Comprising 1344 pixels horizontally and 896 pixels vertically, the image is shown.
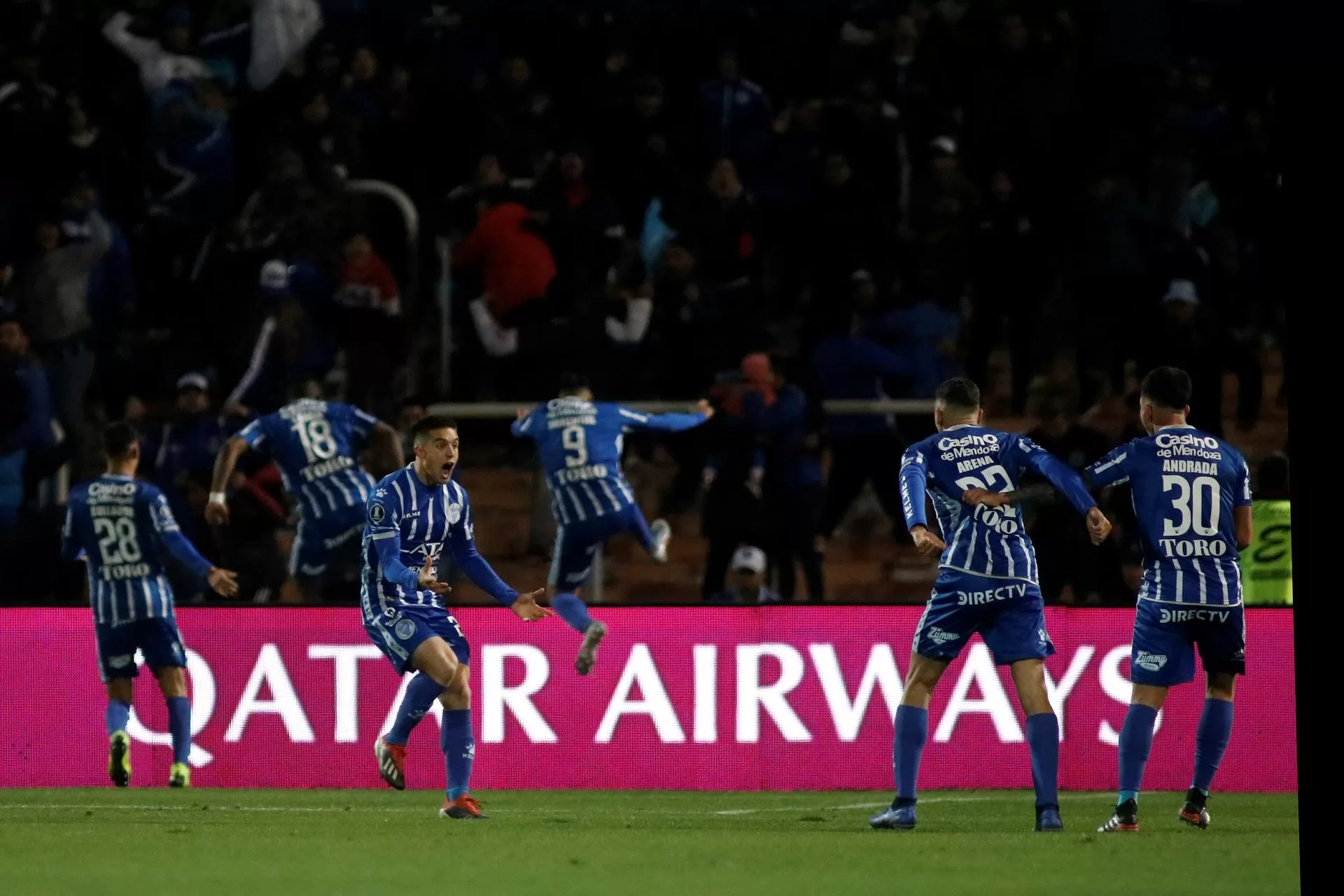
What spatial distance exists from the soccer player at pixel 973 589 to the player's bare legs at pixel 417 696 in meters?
2.01

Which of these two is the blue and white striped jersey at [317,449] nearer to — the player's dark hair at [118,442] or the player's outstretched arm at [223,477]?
the player's outstretched arm at [223,477]

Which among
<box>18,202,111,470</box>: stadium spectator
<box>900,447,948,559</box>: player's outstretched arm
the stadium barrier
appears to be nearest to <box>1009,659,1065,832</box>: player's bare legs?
<box>900,447,948,559</box>: player's outstretched arm

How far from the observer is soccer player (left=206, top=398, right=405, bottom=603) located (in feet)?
48.8

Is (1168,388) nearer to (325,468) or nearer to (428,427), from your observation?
(428,427)

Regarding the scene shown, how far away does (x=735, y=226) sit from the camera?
54.4 ft

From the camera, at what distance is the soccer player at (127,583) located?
1280cm

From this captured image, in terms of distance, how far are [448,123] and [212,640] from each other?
5.40 meters

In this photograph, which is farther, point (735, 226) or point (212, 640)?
point (735, 226)

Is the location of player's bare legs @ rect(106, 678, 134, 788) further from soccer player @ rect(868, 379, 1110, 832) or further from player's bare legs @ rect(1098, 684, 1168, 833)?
player's bare legs @ rect(1098, 684, 1168, 833)

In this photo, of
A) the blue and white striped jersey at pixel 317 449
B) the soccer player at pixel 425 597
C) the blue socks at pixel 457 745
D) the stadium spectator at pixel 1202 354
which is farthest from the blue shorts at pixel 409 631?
the stadium spectator at pixel 1202 354

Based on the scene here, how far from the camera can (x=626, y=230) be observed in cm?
→ 1742

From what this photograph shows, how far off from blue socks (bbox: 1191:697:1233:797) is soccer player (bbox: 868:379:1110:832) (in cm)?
81

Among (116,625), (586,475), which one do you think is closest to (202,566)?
(116,625)

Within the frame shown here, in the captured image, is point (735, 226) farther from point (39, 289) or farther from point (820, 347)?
point (39, 289)
